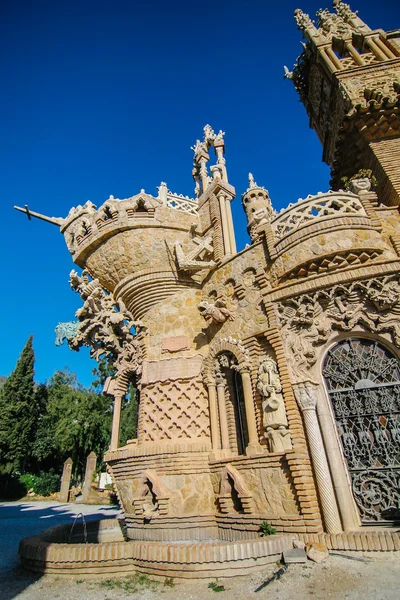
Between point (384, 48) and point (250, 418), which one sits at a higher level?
point (384, 48)

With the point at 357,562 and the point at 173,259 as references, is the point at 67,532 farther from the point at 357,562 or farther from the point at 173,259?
the point at 173,259

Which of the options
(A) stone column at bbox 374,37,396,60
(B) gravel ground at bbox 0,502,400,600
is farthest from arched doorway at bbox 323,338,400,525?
(A) stone column at bbox 374,37,396,60

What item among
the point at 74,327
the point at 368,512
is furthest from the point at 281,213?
the point at 74,327

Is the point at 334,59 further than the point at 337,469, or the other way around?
the point at 334,59

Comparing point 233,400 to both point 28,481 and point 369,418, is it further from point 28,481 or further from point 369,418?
point 28,481

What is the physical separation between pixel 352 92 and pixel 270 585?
531 inches

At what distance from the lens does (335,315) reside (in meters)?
7.25

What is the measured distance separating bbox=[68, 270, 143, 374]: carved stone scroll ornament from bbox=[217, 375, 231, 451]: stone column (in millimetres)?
2706

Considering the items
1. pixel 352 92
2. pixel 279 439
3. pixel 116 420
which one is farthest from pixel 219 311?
pixel 352 92

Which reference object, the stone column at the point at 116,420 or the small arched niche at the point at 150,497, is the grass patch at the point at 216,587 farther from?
the stone column at the point at 116,420

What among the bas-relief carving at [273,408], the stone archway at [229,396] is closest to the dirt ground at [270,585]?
the bas-relief carving at [273,408]

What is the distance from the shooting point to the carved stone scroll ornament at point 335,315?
694 centimetres

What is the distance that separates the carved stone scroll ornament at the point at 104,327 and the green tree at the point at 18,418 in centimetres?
2280

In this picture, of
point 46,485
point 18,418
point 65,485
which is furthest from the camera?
point 18,418
